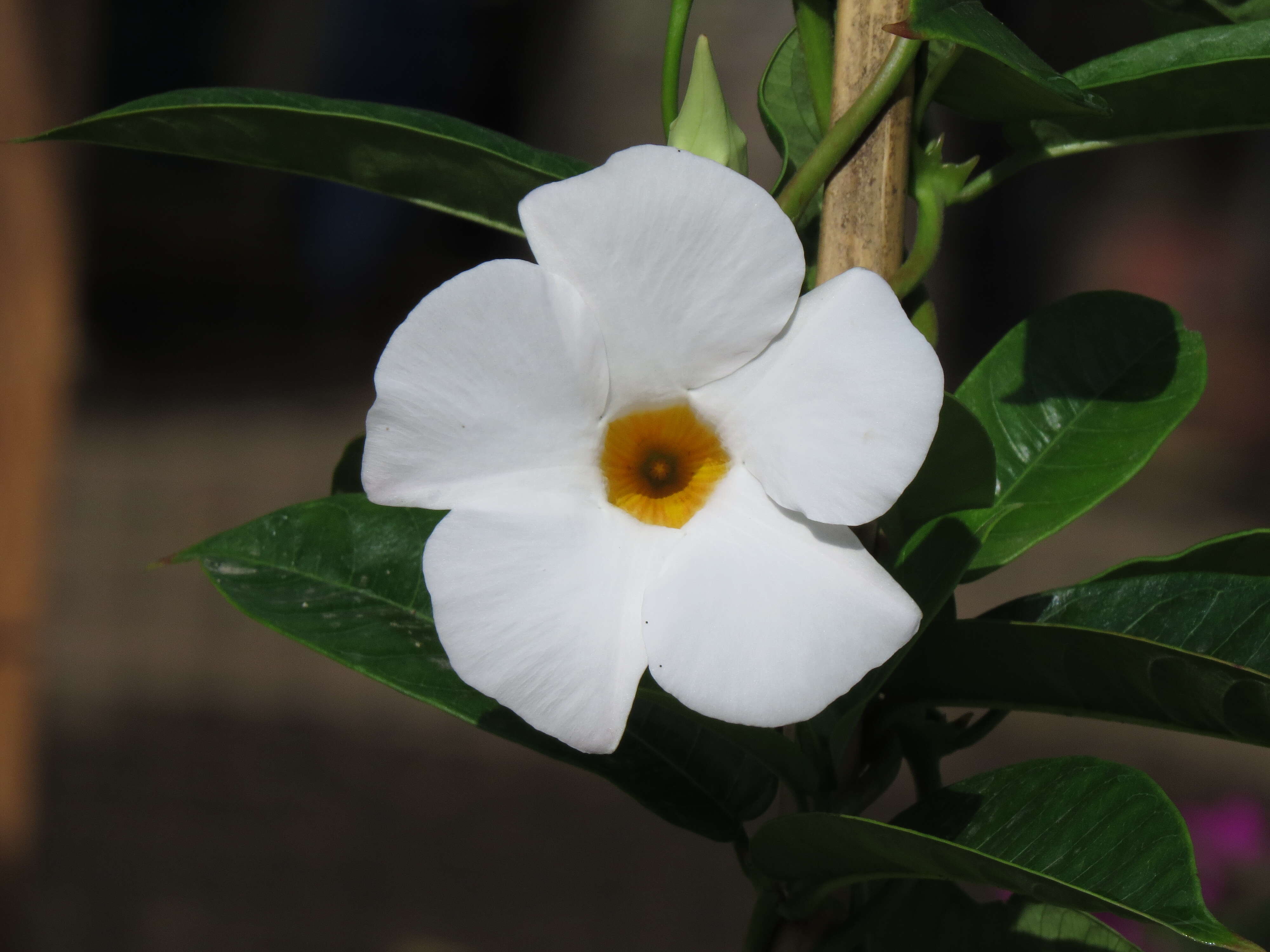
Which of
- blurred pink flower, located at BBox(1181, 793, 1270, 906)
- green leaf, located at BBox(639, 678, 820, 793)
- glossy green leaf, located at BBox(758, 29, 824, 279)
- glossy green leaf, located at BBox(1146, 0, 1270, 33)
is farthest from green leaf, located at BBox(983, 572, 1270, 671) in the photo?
blurred pink flower, located at BBox(1181, 793, 1270, 906)

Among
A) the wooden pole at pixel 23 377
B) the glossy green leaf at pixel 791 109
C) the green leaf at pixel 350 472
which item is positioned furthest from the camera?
the wooden pole at pixel 23 377

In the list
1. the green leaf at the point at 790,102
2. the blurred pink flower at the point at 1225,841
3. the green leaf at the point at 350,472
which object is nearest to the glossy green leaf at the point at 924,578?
the green leaf at the point at 790,102

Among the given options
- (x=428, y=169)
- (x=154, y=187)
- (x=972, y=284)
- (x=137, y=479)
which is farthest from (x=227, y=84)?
(x=428, y=169)

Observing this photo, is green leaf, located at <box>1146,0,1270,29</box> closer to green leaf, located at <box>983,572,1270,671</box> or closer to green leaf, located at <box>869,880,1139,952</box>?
green leaf, located at <box>983,572,1270,671</box>

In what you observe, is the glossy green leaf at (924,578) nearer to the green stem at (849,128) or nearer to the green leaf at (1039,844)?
the green leaf at (1039,844)

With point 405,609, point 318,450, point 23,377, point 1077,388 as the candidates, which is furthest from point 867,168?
point 318,450
